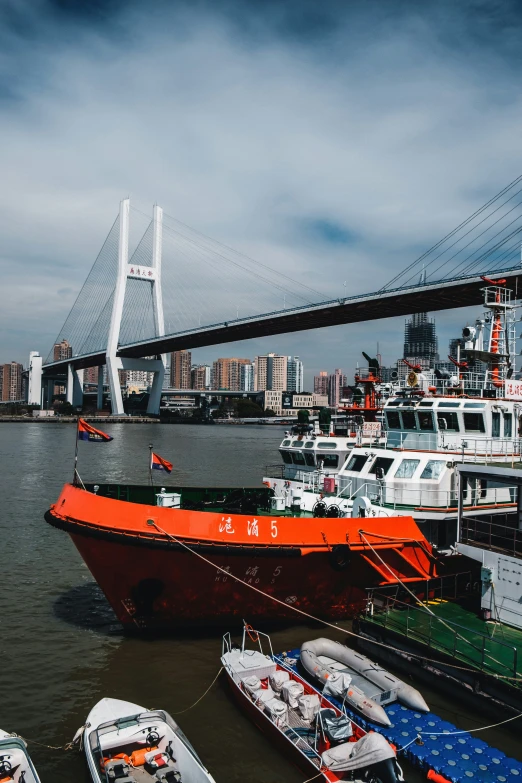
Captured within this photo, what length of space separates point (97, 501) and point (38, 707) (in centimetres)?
345

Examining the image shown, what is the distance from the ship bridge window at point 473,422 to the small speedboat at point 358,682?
20.4 feet

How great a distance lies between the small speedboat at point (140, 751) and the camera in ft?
24.7

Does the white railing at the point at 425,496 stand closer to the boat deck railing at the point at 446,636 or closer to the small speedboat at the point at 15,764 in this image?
the boat deck railing at the point at 446,636

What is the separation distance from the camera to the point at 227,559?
11.3m

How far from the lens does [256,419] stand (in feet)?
462

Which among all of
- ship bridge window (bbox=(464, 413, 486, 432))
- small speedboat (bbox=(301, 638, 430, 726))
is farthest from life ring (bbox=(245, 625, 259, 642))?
ship bridge window (bbox=(464, 413, 486, 432))

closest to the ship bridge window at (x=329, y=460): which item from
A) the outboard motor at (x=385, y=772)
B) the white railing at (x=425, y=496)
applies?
the white railing at (x=425, y=496)

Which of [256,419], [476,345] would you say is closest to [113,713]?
[476,345]

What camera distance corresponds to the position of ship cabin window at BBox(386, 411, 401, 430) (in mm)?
15297

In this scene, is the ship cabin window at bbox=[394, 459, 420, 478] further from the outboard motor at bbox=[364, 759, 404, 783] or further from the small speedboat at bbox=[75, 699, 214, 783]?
the small speedboat at bbox=[75, 699, 214, 783]

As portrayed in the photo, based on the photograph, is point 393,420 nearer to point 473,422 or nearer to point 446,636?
point 473,422

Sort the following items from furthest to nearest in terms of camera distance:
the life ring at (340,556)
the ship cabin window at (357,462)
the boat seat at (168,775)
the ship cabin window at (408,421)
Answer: the ship cabin window at (408,421) < the ship cabin window at (357,462) < the life ring at (340,556) < the boat seat at (168,775)

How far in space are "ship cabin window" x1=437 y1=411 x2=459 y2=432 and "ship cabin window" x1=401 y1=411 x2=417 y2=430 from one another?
0.62 m

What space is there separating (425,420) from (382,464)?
59.9 inches
